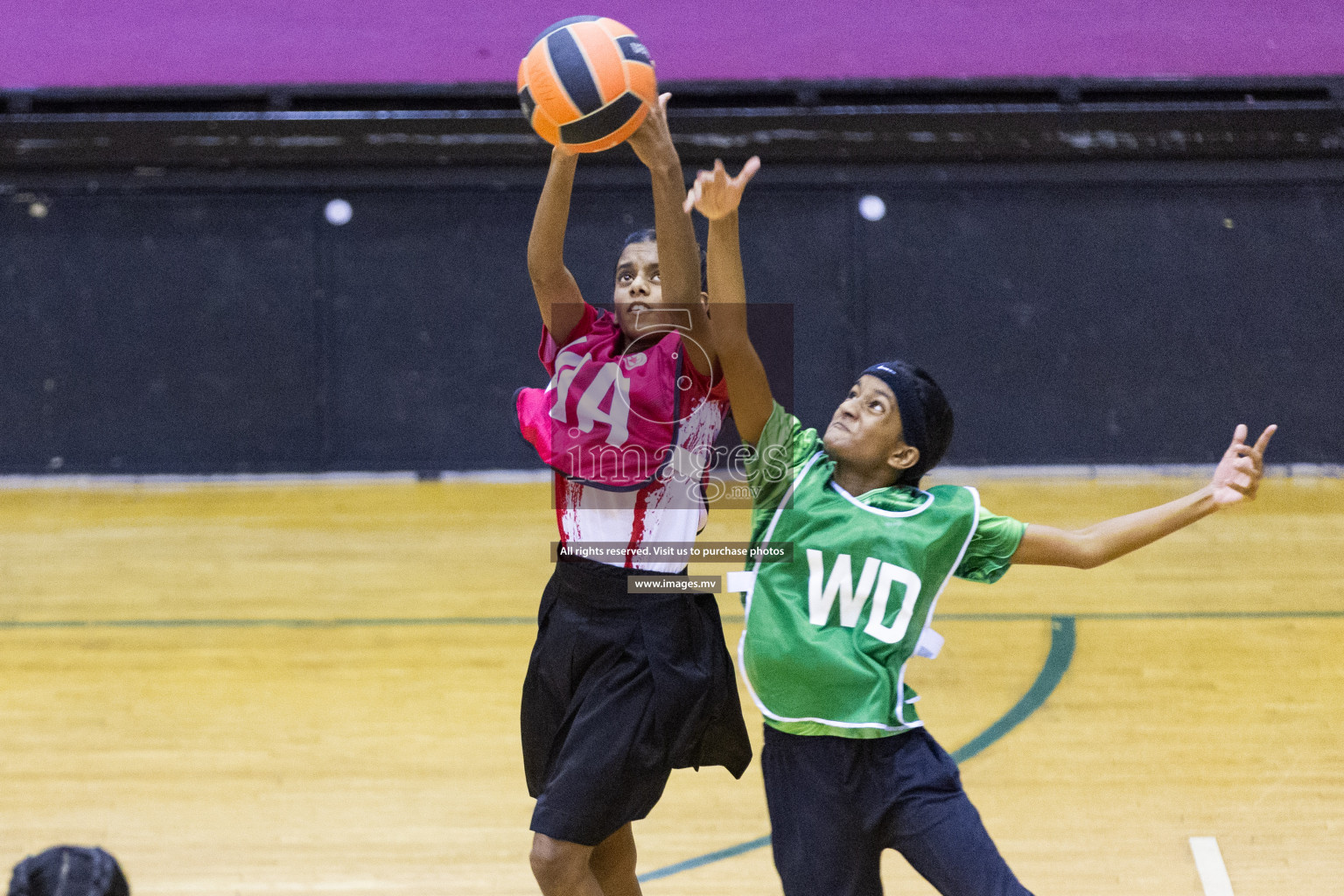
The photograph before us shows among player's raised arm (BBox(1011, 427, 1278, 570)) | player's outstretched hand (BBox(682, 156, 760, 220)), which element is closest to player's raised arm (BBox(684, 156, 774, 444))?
player's outstretched hand (BBox(682, 156, 760, 220))

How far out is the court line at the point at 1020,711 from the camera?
10.6 ft

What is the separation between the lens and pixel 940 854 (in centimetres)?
208

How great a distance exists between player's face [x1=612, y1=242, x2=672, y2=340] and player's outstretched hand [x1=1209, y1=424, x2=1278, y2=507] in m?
1.01

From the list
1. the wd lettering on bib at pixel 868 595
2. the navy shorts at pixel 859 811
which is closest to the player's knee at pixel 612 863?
the navy shorts at pixel 859 811

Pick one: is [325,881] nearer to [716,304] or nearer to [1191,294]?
[716,304]

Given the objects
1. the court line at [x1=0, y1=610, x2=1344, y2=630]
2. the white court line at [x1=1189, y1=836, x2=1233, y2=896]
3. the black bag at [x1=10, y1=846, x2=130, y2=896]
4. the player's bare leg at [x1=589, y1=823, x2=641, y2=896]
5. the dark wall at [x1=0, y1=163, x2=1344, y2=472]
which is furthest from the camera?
the dark wall at [x1=0, y1=163, x2=1344, y2=472]

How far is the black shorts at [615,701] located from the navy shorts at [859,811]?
23cm

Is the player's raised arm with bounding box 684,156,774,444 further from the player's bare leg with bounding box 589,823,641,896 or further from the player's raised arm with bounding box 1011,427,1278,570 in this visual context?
the player's bare leg with bounding box 589,823,641,896

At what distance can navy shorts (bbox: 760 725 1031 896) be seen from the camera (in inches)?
83.8

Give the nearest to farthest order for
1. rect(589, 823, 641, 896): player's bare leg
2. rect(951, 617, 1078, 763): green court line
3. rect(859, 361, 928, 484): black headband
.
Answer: rect(859, 361, 928, 484): black headband → rect(589, 823, 641, 896): player's bare leg → rect(951, 617, 1078, 763): green court line

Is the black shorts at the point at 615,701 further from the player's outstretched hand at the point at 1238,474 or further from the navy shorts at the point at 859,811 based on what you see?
the player's outstretched hand at the point at 1238,474

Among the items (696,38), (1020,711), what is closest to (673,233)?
(1020,711)

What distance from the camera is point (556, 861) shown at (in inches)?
88.3

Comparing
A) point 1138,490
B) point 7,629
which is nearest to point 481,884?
point 7,629
